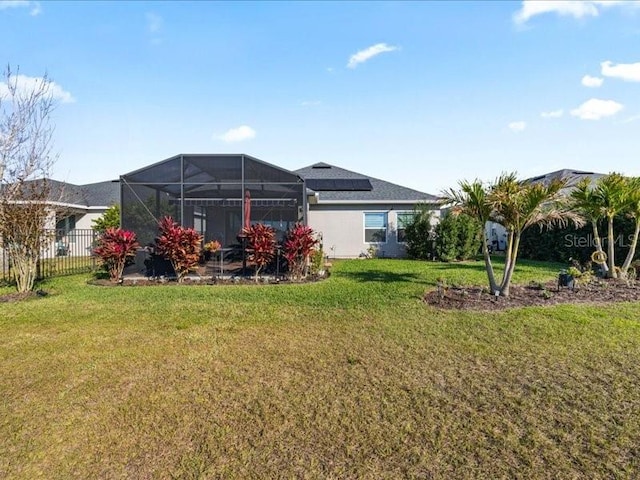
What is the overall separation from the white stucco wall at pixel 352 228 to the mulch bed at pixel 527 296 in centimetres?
821

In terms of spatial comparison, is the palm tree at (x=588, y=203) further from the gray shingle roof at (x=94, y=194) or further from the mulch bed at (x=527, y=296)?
the gray shingle roof at (x=94, y=194)

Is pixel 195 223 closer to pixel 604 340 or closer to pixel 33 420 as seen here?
pixel 33 420

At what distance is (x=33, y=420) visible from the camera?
3.32 meters

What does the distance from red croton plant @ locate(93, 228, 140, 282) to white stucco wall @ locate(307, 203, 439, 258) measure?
820 cm

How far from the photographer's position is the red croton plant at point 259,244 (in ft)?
35.4

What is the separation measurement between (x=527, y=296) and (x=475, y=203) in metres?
2.27

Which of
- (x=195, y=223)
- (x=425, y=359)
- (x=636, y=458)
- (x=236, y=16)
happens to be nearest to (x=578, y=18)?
(x=236, y=16)

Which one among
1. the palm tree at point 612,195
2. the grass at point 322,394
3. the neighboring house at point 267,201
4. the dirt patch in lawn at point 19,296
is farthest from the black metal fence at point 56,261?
the palm tree at point 612,195

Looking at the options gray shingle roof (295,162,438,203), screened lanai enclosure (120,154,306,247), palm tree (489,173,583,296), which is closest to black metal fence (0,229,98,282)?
screened lanai enclosure (120,154,306,247)

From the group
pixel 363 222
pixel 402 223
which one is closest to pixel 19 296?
pixel 363 222

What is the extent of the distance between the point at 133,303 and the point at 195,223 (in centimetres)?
704

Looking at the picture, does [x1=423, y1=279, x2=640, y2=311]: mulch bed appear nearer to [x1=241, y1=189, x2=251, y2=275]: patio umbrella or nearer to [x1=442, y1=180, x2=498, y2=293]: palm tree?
[x1=442, y1=180, x2=498, y2=293]: palm tree

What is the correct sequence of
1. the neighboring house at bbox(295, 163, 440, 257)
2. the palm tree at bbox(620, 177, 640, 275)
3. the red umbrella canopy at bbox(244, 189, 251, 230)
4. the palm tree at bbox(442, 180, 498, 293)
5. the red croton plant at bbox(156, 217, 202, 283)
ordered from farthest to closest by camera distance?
the neighboring house at bbox(295, 163, 440, 257)
the red umbrella canopy at bbox(244, 189, 251, 230)
the red croton plant at bbox(156, 217, 202, 283)
the palm tree at bbox(620, 177, 640, 275)
the palm tree at bbox(442, 180, 498, 293)

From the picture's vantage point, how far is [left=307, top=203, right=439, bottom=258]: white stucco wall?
17.5 m
